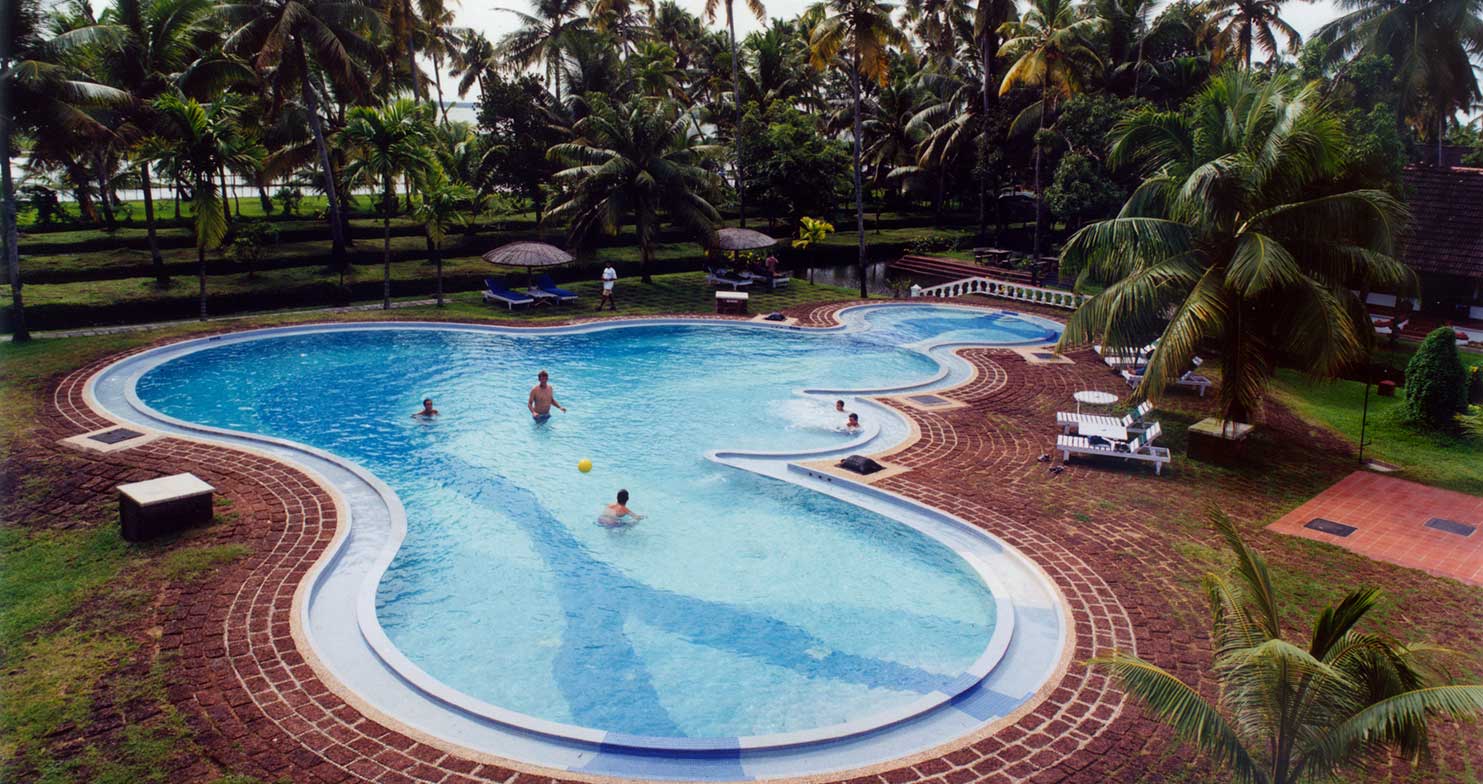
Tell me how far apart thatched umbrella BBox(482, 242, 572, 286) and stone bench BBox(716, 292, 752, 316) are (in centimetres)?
554

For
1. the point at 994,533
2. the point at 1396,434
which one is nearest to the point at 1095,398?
the point at 1396,434

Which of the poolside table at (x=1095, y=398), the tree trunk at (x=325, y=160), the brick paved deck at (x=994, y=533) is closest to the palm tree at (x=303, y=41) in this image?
the tree trunk at (x=325, y=160)

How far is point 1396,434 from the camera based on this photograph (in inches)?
730

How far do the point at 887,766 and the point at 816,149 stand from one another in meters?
38.4

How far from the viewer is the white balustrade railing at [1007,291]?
3372 centimetres

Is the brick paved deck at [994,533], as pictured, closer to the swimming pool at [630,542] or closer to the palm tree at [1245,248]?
the swimming pool at [630,542]

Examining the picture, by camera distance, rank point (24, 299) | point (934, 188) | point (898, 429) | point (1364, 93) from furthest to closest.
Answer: point (934, 188), point (1364, 93), point (24, 299), point (898, 429)

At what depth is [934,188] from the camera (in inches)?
2440

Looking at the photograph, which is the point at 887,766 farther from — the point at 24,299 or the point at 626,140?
the point at 626,140

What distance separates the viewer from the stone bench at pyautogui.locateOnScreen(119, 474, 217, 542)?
39.6 feet

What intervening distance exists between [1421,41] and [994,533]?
30.9 m

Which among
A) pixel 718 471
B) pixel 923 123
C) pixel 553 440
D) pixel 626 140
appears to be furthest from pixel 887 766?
pixel 923 123

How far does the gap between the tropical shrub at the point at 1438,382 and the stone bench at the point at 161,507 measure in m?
22.7

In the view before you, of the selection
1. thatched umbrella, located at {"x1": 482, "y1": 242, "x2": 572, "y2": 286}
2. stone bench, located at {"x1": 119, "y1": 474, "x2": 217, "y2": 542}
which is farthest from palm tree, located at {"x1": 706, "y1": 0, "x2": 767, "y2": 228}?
stone bench, located at {"x1": 119, "y1": 474, "x2": 217, "y2": 542}
